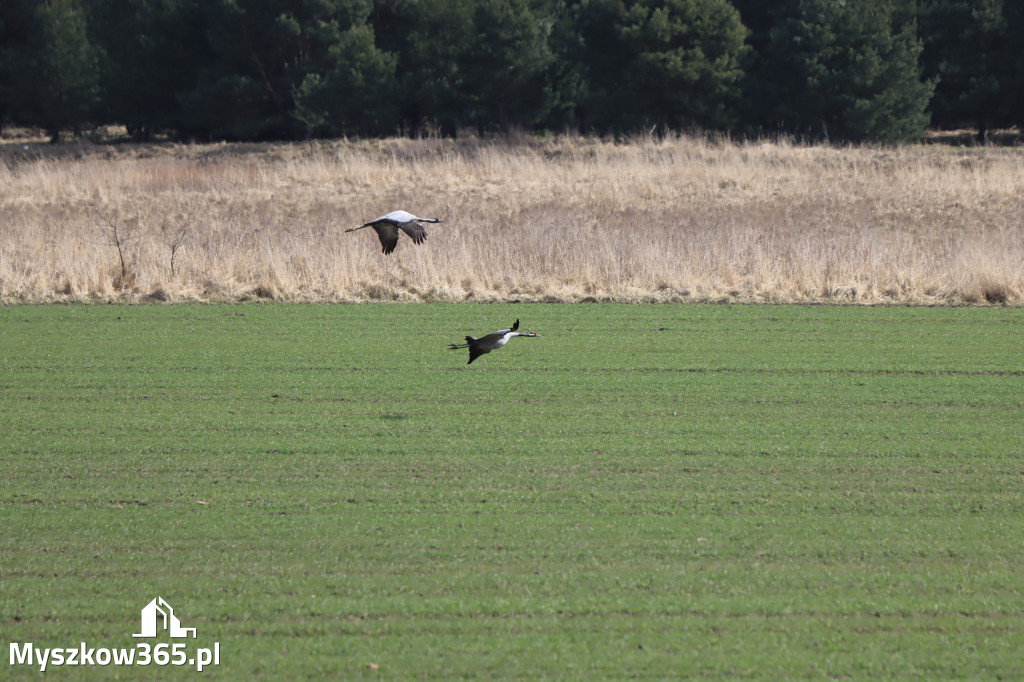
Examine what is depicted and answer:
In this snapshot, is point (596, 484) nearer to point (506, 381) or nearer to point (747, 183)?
point (506, 381)

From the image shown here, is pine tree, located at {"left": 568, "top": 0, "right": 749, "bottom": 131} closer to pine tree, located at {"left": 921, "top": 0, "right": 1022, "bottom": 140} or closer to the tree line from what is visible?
the tree line

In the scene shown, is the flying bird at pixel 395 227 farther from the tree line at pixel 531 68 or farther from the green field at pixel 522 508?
the tree line at pixel 531 68

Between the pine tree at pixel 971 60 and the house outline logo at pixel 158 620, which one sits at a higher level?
the pine tree at pixel 971 60

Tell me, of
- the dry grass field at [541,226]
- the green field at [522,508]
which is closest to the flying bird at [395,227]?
the green field at [522,508]

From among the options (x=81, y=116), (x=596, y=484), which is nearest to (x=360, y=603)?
(x=596, y=484)

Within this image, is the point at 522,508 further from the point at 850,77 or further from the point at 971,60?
the point at 971,60

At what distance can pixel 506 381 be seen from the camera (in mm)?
8664

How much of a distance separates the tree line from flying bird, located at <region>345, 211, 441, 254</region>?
1159 inches

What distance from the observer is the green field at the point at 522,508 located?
4098 millimetres

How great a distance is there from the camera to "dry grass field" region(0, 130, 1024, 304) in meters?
13.5

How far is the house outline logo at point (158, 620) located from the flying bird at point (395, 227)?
2338 mm

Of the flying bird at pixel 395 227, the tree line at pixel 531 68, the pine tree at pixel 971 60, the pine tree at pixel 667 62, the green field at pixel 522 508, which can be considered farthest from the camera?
the pine tree at pixel 971 60

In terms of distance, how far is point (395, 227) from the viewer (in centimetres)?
605

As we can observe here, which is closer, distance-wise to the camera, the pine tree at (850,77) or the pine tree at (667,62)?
the pine tree at (850,77)
